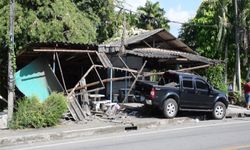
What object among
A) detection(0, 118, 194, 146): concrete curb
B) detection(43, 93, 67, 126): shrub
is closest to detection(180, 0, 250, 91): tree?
detection(0, 118, 194, 146): concrete curb

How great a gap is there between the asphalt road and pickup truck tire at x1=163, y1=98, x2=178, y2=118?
3.10 meters

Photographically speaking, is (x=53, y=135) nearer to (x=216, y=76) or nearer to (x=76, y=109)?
(x=76, y=109)

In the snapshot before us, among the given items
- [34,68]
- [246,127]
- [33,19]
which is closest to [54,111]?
[34,68]

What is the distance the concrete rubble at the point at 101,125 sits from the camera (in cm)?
1475

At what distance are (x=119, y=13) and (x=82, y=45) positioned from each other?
42.0 ft

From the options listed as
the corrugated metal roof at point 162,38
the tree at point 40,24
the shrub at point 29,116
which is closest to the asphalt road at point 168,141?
the shrub at point 29,116

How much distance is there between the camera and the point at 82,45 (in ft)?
62.9

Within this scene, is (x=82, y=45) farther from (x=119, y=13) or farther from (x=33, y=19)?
(x=119, y=13)

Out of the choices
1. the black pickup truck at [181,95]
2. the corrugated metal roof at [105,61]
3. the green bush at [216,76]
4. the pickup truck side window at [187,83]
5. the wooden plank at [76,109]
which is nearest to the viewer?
the wooden plank at [76,109]

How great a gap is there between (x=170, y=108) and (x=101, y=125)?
12.5ft

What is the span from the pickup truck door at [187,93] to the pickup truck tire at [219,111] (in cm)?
122

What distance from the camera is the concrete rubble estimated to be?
1475 cm

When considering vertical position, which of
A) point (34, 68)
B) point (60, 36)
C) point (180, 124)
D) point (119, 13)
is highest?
point (119, 13)

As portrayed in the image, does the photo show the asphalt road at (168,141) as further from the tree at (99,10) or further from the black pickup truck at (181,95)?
the tree at (99,10)
